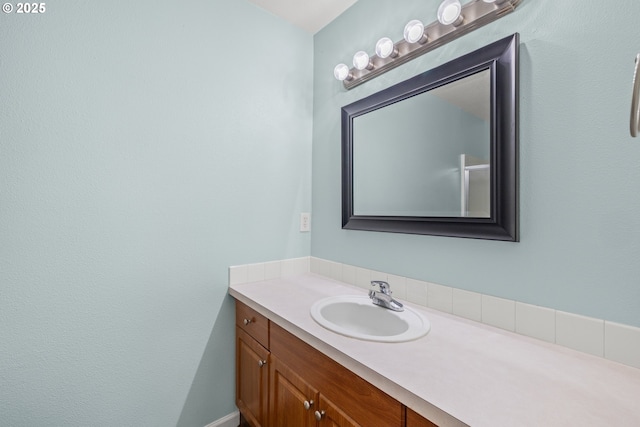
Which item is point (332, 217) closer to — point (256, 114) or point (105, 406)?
point (256, 114)

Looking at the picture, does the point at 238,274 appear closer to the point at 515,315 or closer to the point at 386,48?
the point at 515,315

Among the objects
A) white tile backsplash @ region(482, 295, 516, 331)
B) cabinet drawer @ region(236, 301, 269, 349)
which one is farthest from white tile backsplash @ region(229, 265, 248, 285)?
white tile backsplash @ region(482, 295, 516, 331)

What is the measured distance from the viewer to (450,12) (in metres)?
1.11

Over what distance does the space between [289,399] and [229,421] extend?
70cm

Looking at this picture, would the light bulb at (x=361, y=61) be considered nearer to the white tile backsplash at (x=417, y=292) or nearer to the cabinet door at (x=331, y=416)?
the white tile backsplash at (x=417, y=292)

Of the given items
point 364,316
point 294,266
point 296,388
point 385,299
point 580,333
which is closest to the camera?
point 580,333

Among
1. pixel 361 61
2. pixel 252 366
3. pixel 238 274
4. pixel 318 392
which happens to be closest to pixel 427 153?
pixel 361 61

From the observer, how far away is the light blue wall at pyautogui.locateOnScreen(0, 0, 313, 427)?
3.43 ft

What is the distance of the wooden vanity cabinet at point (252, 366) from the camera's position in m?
1.28

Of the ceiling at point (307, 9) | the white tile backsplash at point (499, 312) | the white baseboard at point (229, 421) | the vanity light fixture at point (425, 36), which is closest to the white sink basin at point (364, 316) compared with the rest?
the white tile backsplash at point (499, 312)

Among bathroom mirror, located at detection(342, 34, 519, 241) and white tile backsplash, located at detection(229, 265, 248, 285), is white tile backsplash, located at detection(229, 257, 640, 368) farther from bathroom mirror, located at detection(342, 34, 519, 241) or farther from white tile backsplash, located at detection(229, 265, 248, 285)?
bathroom mirror, located at detection(342, 34, 519, 241)

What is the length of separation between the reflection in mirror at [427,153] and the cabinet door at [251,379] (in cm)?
89

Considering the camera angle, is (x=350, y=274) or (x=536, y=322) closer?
(x=536, y=322)

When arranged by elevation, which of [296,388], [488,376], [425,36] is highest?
[425,36]
